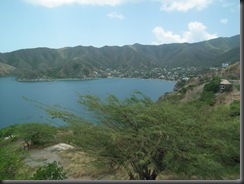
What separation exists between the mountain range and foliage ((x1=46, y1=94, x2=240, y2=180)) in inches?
3754

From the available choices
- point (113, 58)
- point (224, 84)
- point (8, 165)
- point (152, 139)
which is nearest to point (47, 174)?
point (8, 165)

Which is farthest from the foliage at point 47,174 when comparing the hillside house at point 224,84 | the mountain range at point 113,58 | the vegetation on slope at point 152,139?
the mountain range at point 113,58


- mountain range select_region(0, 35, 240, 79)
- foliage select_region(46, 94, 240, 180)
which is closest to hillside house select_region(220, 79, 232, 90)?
foliage select_region(46, 94, 240, 180)

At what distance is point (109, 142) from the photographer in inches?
202

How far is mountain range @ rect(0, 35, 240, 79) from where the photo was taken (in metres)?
111

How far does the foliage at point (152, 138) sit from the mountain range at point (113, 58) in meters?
95.4

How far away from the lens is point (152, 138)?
4.98 meters

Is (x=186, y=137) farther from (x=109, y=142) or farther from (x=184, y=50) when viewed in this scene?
(x=184, y=50)

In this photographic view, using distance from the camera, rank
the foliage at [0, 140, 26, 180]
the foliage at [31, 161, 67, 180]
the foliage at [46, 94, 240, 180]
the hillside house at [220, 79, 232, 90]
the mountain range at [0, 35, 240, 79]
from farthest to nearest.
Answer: the mountain range at [0, 35, 240, 79]
the hillside house at [220, 79, 232, 90]
the foliage at [46, 94, 240, 180]
the foliage at [31, 161, 67, 180]
the foliage at [0, 140, 26, 180]

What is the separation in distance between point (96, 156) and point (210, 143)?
1.91 m

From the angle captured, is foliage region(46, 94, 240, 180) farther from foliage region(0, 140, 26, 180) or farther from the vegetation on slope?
foliage region(0, 140, 26, 180)

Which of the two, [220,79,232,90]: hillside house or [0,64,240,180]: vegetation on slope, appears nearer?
[0,64,240,180]: vegetation on slope

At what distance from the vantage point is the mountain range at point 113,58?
110713 millimetres

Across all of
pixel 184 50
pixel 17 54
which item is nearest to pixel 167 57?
pixel 184 50
